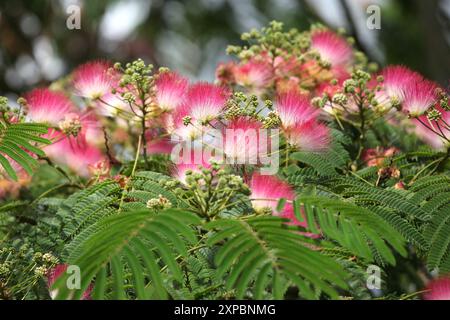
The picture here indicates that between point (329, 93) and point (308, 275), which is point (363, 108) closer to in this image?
point (329, 93)

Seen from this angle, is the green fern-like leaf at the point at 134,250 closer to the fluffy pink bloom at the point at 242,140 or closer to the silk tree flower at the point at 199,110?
the fluffy pink bloom at the point at 242,140

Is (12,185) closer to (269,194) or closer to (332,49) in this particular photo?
(269,194)

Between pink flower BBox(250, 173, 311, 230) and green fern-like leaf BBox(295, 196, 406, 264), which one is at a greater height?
pink flower BBox(250, 173, 311, 230)

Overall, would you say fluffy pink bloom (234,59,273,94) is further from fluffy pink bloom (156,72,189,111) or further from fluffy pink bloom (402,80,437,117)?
fluffy pink bloom (402,80,437,117)

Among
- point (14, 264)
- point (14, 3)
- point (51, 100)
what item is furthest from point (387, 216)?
point (14, 3)

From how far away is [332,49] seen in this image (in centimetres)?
364

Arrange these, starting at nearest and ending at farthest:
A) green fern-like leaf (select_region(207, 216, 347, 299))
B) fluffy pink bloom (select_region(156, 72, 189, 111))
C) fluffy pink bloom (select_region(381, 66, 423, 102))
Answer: green fern-like leaf (select_region(207, 216, 347, 299)), fluffy pink bloom (select_region(156, 72, 189, 111)), fluffy pink bloom (select_region(381, 66, 423, 102))

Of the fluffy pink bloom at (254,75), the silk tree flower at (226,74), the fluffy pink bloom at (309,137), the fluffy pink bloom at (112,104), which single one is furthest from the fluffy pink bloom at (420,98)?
the fluffy pink bloom at (112,104)

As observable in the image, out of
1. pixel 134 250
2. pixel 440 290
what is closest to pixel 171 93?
pixel 134 250

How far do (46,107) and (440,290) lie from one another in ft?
5.51

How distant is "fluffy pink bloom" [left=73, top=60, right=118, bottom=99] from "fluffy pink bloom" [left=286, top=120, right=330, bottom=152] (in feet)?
2.38

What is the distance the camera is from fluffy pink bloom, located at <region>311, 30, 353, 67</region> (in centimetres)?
364

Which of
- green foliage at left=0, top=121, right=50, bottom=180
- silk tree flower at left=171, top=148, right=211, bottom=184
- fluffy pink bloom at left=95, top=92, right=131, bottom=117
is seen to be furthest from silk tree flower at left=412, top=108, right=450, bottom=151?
green foliage at left=0, top=121, right=50, bottom=180
